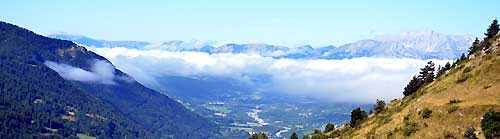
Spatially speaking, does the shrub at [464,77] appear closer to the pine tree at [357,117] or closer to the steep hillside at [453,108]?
the steep hillside at [453,108]

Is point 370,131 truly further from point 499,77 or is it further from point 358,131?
point 499,77

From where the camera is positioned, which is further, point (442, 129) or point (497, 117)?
point (442, 129)

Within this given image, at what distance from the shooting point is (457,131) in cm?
7112

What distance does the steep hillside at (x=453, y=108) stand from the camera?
246 feet

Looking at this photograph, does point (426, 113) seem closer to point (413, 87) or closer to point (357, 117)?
point (357, 117)

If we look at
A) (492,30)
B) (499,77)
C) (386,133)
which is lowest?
(386,133)

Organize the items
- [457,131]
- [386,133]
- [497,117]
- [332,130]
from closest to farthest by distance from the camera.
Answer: [497,117] < [457,131] < [386,133] < [332,130]

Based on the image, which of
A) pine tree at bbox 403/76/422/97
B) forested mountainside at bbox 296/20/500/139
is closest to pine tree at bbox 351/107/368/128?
forested mountainside at bbox 296/20/500/139

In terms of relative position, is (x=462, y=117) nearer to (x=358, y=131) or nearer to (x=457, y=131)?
(x=457, y=131)

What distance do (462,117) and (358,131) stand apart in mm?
35986

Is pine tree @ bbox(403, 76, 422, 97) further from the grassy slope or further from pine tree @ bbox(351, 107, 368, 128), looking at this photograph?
the grassy slope

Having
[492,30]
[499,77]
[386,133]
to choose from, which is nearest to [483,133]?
[386,133]

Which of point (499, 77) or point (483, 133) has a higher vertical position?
point (499, 77)

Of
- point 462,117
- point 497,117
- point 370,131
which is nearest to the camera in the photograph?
point 497,117
